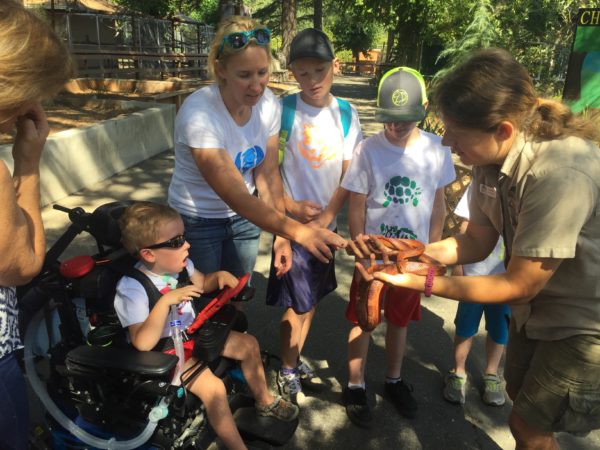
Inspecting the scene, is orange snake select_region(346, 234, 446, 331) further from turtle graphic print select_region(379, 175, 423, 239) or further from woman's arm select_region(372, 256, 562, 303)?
turtle graphic print select_region(379, 175, 423, 239)

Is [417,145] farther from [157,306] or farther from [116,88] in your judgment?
[116,88]

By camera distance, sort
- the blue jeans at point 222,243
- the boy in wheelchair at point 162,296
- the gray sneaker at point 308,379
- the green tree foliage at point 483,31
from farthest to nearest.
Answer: the green tree foliage at point 483,31 < the gray sneaker at point 308,379 < the blue jeans at point 222,243 < the boy in wheelchair at point 162,296

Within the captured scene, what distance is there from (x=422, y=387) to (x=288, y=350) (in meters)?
0.90

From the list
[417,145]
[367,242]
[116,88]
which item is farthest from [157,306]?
[116,88]

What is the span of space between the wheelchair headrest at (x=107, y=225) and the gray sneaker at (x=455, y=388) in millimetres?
2064

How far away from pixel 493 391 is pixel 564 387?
1.32 meters

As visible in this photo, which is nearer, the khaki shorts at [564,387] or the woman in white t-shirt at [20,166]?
the woman in white t-shirt at [20,166]

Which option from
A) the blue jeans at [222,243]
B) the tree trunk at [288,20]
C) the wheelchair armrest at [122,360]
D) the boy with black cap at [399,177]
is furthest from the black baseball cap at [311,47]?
the tree trunk at [288,20]

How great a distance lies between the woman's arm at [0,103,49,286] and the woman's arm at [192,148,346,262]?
80cm

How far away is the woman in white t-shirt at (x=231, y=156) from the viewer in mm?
2242

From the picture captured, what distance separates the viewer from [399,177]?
8.52 ft

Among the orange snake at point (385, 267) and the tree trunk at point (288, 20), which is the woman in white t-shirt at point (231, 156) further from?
the tree trunk at point (288, 20)

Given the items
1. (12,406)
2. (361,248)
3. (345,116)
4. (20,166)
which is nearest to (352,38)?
(345,116)

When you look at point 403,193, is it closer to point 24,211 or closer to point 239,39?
point 239,39
